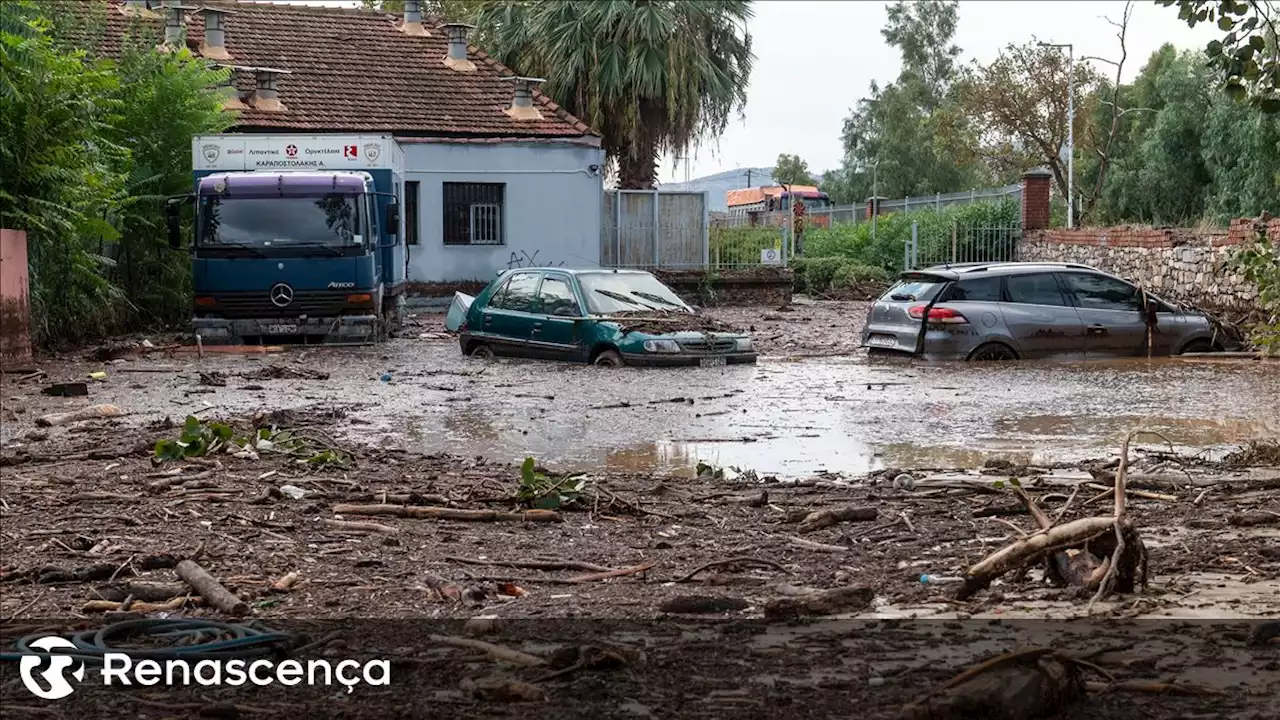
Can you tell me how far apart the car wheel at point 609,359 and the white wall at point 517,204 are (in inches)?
659

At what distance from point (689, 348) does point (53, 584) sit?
13232 mm

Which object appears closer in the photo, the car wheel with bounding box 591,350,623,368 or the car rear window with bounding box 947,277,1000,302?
the car wheel with bounding box 591,350,623,368

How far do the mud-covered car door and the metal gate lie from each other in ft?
72.0

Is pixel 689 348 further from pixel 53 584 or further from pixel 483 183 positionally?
pixel 483 183

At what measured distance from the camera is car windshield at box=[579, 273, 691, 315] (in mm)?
20859

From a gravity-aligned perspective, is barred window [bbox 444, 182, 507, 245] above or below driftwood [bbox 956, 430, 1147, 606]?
above

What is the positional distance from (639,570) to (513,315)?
560 inches

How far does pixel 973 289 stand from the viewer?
826 inches

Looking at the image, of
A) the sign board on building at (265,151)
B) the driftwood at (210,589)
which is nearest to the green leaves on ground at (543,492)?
the driftwood at (210,589)

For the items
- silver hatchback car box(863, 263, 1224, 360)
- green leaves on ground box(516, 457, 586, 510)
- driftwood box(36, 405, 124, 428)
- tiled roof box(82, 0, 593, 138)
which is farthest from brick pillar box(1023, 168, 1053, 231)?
green leaves on ground box(516, 457, 586, 510)

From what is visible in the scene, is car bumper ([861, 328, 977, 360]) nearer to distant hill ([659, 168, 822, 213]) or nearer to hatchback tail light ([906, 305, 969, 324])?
hatchback tail light ([906, 305, 969, 324])

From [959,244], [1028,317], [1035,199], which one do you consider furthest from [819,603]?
[959,244]

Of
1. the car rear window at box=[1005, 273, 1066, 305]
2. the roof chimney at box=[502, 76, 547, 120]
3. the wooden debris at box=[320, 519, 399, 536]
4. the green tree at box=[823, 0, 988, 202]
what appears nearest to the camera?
the wooden debris at box=[320, 519, 399, 536]

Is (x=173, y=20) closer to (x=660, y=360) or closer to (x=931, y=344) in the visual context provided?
(x=660, y=360)
